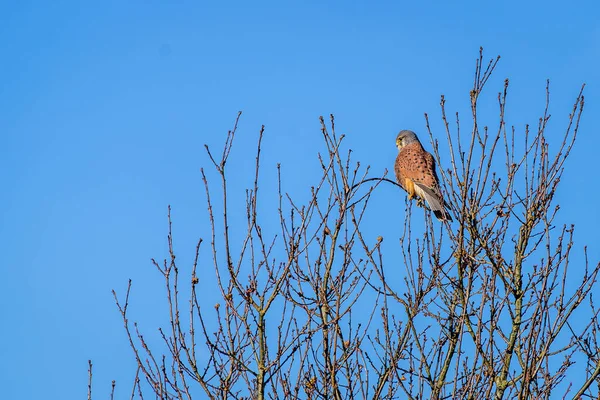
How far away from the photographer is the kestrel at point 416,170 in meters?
8.39

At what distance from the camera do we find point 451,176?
5430mm

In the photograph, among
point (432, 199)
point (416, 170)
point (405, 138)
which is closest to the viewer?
point (432, 199)

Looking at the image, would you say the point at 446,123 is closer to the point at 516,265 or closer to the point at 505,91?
the point at 505,91

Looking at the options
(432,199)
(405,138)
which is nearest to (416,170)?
(432,199)

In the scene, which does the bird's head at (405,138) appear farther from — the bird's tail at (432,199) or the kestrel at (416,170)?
the bird's tail at (432,199)

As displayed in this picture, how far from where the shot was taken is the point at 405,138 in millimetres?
10195

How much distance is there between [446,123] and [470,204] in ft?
1.90

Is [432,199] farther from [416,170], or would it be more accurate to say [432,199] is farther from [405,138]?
[405,138]

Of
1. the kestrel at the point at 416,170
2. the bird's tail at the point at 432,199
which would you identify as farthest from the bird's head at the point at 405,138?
the bird's tail at the point at 432,199

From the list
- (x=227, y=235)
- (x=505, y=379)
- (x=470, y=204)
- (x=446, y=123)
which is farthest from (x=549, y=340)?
(x=227, y=235)

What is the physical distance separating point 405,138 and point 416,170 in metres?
1.14

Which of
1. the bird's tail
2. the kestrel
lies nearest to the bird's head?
the kestrel

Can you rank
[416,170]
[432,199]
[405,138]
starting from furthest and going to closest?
[405,138], [416,170], [432,199]

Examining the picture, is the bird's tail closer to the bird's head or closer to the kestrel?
the kestrel
